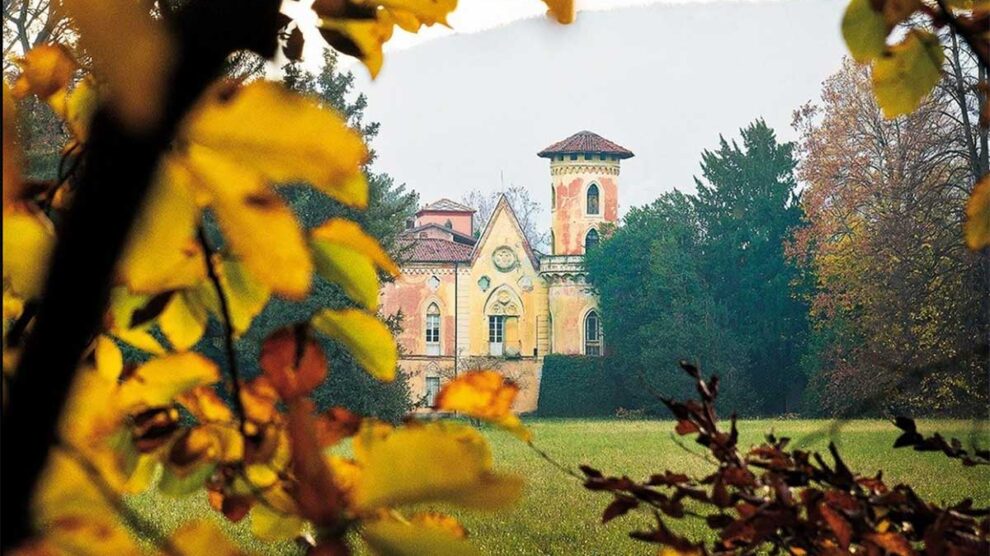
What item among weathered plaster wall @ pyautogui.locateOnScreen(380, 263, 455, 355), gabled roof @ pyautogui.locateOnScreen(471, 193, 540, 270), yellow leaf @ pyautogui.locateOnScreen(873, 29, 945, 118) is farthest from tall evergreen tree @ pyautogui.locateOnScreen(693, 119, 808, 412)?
yellow leaf @ pyautogui.locateOnScreen(873, 29, 945, 118)

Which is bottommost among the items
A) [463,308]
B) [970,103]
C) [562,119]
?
[463,308]

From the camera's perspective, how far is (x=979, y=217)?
1.16ft

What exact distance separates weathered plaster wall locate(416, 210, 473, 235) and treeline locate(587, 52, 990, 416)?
4235 mm

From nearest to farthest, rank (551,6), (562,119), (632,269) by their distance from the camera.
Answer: (551,6) → (632,269) → (562,119)

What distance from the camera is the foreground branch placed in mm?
113

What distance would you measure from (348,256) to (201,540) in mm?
108

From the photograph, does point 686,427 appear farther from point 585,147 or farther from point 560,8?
point 585,147

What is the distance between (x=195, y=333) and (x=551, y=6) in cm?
13

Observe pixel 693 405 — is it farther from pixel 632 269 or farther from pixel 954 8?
pixel 632 269

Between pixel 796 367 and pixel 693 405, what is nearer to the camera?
pixel 693 405

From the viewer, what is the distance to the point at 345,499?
0.15m

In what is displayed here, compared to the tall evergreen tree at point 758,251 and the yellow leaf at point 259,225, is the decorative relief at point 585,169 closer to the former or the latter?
the tall evergreen tree at point 758,251

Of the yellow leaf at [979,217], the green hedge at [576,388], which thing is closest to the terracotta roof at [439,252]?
the green hedge at [576,388]

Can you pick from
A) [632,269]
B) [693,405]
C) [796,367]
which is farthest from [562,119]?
[693,405]
